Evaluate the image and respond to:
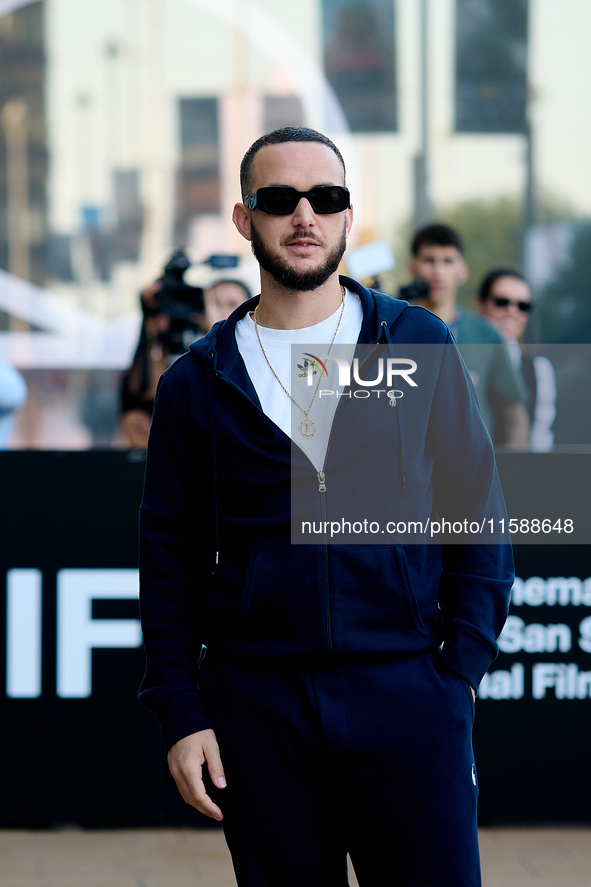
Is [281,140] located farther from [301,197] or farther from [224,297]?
[224,297]

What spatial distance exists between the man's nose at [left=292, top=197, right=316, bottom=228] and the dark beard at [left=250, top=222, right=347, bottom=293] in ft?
0.24

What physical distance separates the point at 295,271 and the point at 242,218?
0.63 ft

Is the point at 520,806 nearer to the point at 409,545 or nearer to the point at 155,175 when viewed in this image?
the point at 409,545

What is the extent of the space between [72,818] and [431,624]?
7.04ft

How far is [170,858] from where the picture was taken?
3.20 meters

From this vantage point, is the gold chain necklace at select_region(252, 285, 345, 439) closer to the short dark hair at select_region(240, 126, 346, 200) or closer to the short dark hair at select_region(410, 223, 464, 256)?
the short dark hair at select_region(240, 126, 346, 200)

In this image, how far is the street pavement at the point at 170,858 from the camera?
306 centimetres

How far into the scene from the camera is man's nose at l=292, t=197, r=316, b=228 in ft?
5.58

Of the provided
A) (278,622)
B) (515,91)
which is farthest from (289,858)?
(515,91)

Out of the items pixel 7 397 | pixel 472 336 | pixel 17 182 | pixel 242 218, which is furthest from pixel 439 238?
pixel 17 182

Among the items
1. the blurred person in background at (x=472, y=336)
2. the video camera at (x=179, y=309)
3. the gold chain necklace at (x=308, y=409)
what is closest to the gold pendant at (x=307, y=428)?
the gold chain necklace at (x=308, y=409)

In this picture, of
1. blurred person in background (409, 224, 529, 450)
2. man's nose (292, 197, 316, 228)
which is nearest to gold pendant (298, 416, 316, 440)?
man's nose (292, 197, 316, 228)

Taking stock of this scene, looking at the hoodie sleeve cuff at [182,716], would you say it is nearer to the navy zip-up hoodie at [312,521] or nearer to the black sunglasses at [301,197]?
the navy zip-up hoodie at [312,521]

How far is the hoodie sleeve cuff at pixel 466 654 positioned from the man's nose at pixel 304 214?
2.47 feet
